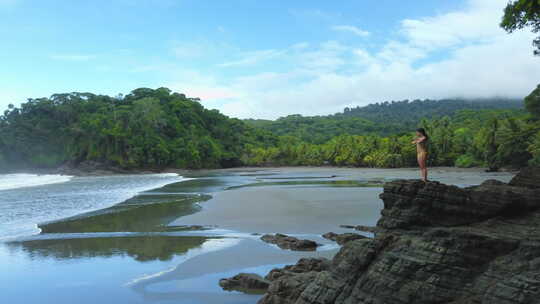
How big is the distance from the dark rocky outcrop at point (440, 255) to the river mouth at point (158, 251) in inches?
100

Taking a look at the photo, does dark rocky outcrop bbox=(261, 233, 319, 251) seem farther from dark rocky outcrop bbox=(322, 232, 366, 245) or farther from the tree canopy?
the tree canopy

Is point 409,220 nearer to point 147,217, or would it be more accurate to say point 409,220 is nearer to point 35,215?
point 147,217

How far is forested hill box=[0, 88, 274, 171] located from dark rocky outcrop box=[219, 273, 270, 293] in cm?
9162

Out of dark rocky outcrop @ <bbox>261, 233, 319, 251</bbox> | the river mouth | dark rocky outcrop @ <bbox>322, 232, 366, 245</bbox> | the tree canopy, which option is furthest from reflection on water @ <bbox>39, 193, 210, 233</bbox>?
the tree canopy

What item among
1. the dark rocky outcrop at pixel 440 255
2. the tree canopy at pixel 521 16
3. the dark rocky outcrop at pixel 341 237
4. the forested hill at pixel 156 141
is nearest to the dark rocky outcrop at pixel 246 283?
the dark rocky outcrop at pixel 440 255

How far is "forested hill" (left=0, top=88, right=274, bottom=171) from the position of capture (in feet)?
322

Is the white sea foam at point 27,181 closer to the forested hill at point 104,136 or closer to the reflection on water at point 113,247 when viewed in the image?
the forested hill at point 104,136

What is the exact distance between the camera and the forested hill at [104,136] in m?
98.2

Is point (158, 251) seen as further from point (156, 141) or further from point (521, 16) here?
point (156, 141)

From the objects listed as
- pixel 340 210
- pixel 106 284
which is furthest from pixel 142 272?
pixel 340 210

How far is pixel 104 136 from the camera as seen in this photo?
97750 mm

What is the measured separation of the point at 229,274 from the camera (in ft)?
33.4

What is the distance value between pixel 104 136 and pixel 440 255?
10124 cm

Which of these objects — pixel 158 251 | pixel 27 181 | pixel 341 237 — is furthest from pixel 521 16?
pixel 27 181
